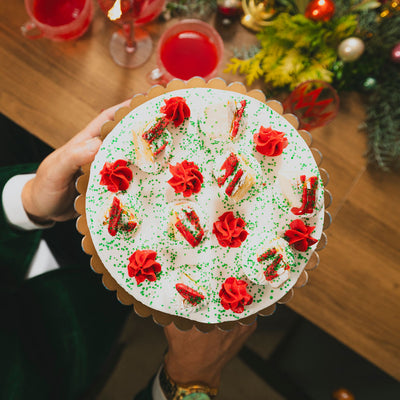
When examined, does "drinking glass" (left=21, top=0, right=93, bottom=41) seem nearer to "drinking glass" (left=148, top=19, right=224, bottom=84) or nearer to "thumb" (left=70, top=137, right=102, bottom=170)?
"drinking glass" (left=148, top=19, right=224, bottom=84)

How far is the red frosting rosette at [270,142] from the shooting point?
35.4 inches

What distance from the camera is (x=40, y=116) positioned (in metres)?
1.18

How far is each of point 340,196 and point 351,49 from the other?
17.3 inches

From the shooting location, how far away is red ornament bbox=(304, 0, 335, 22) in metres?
1.05

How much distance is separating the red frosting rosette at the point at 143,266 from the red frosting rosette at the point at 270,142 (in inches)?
14.8

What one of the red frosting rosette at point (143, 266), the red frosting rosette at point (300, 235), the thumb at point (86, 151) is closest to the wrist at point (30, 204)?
the thumb at point (86, 151)

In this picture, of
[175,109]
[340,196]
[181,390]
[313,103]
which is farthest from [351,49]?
[181,390]

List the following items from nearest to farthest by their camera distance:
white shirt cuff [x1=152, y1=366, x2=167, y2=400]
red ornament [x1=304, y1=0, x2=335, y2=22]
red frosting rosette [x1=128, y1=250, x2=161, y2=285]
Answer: red frosting rosette [x1=128, y1=250, x2=161, y2=285], red ornament [x1=304, y1=0, x2=335, y2=22], white shirt cuff [x1=152, y1=366, x2=167, y2=400]

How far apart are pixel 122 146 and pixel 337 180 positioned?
679 mm

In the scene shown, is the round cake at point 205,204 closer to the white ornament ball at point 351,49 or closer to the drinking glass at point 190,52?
the drinking glass at point 190,52

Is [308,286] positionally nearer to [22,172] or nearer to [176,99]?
[176,99]

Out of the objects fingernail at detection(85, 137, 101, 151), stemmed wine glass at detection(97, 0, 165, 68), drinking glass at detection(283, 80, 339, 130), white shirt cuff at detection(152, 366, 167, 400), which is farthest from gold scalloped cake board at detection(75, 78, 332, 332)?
white shirt cuff at detection(152, 366, 167, 400)

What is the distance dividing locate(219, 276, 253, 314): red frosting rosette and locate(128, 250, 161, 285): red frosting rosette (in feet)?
0.57

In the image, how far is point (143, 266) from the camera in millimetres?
879
